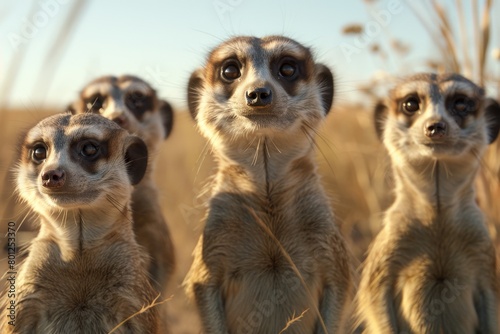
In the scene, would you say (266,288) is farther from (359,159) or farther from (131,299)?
(359,159)

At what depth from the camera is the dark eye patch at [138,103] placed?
241 inches

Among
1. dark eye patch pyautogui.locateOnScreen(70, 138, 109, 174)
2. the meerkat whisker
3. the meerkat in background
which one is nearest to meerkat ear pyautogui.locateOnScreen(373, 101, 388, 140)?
the meerkat whisker

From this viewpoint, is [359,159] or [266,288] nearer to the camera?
[266,288]

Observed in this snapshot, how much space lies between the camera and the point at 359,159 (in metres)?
8.84

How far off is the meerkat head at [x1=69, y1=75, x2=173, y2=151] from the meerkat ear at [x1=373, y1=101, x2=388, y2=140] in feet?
5.76

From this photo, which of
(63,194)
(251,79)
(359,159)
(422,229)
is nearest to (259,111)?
(251,79)

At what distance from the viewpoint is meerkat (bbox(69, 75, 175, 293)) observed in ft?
18.5

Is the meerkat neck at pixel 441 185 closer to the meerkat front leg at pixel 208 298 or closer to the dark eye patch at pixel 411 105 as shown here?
the dark eye patch at pixel 411 105

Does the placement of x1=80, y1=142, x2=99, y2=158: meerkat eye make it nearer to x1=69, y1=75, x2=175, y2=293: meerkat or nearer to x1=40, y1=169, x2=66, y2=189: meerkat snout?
x1=40, y1=169, x2=66, y2=189: meerkat snout

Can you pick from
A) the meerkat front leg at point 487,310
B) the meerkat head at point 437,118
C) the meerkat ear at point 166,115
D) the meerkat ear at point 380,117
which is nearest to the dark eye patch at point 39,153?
the meerkat ear at point 166,115

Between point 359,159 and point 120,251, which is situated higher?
point 120,251

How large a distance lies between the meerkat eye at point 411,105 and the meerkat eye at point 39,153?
7.96ft

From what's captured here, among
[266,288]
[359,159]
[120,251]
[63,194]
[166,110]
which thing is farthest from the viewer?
[359,159]

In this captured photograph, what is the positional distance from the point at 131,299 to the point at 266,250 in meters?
0.90
